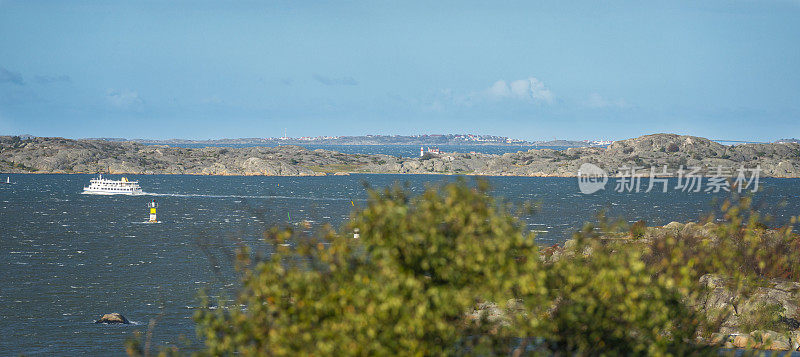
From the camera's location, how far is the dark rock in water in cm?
4681

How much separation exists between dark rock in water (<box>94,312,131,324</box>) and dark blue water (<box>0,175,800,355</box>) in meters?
0.79

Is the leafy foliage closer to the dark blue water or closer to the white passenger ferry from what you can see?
the dark blue water

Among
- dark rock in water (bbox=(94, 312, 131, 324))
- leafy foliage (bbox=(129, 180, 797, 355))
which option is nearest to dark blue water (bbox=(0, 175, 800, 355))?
dark rock in water (bbox=(94, 312, 131, 324))

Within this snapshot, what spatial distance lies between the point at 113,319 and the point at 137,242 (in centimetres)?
Answer: 4305

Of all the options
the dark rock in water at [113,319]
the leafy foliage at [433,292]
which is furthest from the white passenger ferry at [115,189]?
the leafy foliage at [433,292]

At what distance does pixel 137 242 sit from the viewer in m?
88.2

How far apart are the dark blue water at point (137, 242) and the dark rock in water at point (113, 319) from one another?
79 centimetres

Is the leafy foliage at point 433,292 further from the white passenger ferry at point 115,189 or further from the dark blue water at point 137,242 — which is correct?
the white passenger ferry at point 115,189

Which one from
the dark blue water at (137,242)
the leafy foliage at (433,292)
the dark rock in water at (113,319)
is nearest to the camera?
the leafy foliage at (433,292)

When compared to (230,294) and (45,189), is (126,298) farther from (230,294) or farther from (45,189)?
(45,189)

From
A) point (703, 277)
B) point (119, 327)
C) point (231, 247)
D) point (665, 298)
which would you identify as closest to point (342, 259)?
point (665, 298)

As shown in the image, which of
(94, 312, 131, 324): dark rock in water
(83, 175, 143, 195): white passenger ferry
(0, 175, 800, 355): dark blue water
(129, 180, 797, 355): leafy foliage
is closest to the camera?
(129, 180, 797, 355): leafy foliage

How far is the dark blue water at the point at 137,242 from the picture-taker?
4512cm

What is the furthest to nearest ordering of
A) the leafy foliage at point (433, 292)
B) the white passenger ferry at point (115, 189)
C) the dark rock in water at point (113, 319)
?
the white passenger ferry at point (115, 189), the dark rock in water at point (113, 319), the leafy foliage at point (433, 292)
